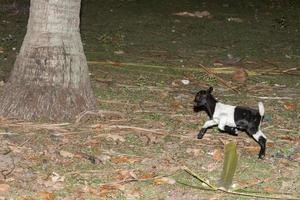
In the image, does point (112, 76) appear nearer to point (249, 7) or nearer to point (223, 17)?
point (223, 17)

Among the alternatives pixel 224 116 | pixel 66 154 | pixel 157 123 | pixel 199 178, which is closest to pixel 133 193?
pixel 199 178

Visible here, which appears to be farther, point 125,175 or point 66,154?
point 66,154

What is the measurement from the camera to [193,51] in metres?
10.3

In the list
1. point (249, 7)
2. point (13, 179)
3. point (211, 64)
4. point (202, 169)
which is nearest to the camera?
point (13, 179)

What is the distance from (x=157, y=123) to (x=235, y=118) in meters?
1.03

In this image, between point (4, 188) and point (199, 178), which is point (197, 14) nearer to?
point (199, 178)

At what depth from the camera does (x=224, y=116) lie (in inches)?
221

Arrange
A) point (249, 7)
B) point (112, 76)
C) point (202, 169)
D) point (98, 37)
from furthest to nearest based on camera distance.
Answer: point (249, 7), point (98, 37), point (112, 76), point (202, 169)

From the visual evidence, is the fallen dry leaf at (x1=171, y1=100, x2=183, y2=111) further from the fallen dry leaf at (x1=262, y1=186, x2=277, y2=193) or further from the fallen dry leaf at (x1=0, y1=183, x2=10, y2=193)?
Answer: the fallen dry leaf at (x1=0, y1=183, x2=10, y2=193)

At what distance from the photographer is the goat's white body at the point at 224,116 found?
559cm

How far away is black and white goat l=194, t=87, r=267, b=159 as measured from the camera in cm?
553

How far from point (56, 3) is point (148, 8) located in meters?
8.75

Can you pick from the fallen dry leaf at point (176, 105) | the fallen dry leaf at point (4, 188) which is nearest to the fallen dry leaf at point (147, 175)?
the fallen dry leaf at point (4, 188)

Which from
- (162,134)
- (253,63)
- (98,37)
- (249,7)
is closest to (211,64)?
Result: (253,63)
